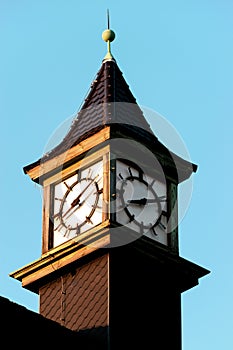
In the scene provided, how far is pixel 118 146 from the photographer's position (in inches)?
1046

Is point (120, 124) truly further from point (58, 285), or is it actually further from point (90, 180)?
point (58, 285)

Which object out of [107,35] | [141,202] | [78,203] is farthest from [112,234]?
[107,35]

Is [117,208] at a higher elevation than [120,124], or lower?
lower

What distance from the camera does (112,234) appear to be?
2542 cm

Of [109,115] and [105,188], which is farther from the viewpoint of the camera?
[109,115]

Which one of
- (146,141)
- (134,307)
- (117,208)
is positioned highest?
(146,141)

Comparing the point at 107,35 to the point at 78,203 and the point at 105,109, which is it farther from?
the point at 78,203

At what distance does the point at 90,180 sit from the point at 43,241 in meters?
1.50

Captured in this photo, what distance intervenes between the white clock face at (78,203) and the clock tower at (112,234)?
0.08 ft

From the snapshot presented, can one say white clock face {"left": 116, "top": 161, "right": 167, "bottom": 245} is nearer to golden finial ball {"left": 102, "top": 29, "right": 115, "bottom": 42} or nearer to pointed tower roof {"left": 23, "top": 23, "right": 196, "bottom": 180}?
pointed tower roof {"left": 23, "top": 23, "right": 196, "bottom": 180}

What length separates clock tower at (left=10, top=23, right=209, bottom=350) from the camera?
2547cm

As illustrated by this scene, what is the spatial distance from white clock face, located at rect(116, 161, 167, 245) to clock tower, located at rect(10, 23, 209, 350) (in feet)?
0.06

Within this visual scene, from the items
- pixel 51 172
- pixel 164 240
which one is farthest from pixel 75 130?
pixel 164 240

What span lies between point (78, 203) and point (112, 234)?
1.39 metres
